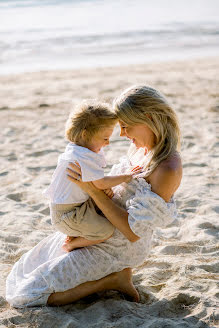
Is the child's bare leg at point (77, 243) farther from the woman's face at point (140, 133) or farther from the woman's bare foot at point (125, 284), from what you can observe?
the woman's face at point (140, 133)

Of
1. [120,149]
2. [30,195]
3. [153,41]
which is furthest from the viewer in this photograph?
[153,41]

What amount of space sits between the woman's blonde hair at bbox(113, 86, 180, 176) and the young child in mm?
111

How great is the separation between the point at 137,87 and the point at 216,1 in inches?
1375

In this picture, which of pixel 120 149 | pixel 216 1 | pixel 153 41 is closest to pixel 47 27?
pixel 153 41

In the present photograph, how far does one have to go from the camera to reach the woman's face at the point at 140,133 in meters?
3.00

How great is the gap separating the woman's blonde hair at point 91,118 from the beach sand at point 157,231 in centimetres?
50

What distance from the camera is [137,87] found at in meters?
2.94

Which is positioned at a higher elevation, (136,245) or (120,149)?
(136,245)

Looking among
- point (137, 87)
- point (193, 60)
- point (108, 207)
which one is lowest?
point (193, 60)

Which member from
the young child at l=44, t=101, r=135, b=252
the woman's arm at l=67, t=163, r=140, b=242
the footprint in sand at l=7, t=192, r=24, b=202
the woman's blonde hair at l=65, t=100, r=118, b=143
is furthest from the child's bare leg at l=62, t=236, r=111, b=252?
A: the footprint in sand at l=7, t=192, r=24, b=202

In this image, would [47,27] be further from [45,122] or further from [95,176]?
[95,176]

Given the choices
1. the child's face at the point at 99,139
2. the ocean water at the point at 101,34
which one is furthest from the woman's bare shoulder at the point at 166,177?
the ocean water at the point at 101,34

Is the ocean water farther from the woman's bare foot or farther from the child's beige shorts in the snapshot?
the woman's bare foot

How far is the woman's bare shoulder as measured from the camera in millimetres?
2939
